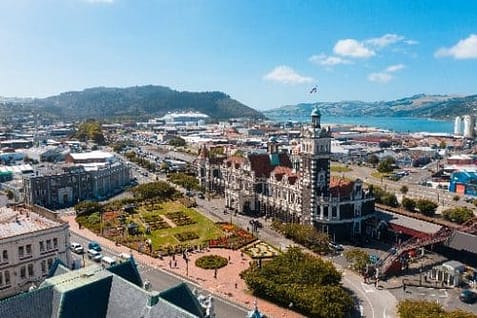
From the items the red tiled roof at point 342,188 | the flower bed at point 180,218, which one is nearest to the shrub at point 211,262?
the flower bed at point 180,218

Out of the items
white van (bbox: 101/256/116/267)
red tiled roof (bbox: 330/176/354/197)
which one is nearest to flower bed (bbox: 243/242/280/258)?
red tiled roof (bbox: 330/176/354/197)

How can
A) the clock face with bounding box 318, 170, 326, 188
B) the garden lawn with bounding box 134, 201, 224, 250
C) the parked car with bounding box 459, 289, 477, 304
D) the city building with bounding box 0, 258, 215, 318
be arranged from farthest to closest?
the clock face with bounding box 318, 170, 326, 188, the garden lawn with bounding box 134, 201, 224, 250, the parked car with bounding box 459, 289, 477, 304, the city building with bounding box 0, 258, 215, 318

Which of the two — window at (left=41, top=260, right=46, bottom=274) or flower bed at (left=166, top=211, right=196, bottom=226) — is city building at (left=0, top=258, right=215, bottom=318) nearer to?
window at (left=41, top=260, right=46, bottom=274)

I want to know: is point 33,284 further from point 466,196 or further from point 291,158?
point 466,196

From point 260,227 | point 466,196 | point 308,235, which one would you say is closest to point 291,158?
point 260,227

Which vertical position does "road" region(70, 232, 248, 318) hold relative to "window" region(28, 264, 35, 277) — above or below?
below

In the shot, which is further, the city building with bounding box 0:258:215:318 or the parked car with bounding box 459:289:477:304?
the parked car with bounding box 459:289:477:304
